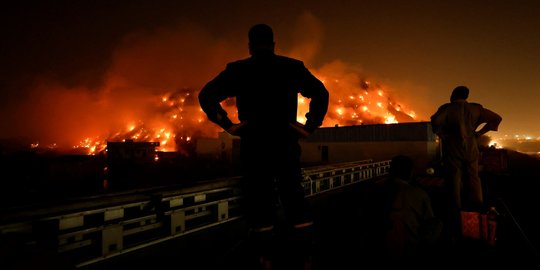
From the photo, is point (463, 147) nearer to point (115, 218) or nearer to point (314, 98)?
point (314, 98)

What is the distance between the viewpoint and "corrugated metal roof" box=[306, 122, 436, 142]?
76.3 ft

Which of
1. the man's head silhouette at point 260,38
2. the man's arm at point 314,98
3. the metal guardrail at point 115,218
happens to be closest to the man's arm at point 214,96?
the man's head silhouette at point 260,38

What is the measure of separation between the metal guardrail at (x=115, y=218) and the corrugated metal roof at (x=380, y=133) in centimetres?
2472

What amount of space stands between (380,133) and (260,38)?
26901 millimetres

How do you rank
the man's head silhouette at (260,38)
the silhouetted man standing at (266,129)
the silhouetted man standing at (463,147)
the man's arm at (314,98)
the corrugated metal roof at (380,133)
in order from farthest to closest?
1. the corrugated metal roof at (380,133)
2. the silhouetted man standing at (463,147)
3. the man's arm at (314,98)
4. the man's head silhouette at (260,38)
5. the silhouetted man standing at (266,129)

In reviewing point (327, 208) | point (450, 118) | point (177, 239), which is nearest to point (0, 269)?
point (177, 239)

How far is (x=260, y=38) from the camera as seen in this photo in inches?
88.0

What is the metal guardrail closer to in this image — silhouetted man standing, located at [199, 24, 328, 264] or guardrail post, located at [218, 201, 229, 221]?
guardrail post, located at [218, 201, 229, 221]

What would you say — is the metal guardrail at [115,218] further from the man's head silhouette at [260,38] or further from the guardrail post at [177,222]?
the man's head silhouette at [260,38]

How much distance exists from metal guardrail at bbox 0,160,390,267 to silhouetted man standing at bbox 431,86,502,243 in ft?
12.3

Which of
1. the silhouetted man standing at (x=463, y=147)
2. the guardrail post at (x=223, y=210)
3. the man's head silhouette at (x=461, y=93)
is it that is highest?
the man's head silhouette at (x=461, y=93)

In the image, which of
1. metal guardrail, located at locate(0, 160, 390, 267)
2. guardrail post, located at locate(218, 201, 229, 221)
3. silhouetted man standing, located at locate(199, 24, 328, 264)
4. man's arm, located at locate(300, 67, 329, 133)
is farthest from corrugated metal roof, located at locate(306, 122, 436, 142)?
silhouetted man standing, located at locate(199, 24, 328, 264)

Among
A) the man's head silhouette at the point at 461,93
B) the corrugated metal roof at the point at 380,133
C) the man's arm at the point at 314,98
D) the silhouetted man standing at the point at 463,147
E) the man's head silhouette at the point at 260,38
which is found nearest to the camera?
the man's head silhouette at the point at 260,38

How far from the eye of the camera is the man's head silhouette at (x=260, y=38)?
2238mm
